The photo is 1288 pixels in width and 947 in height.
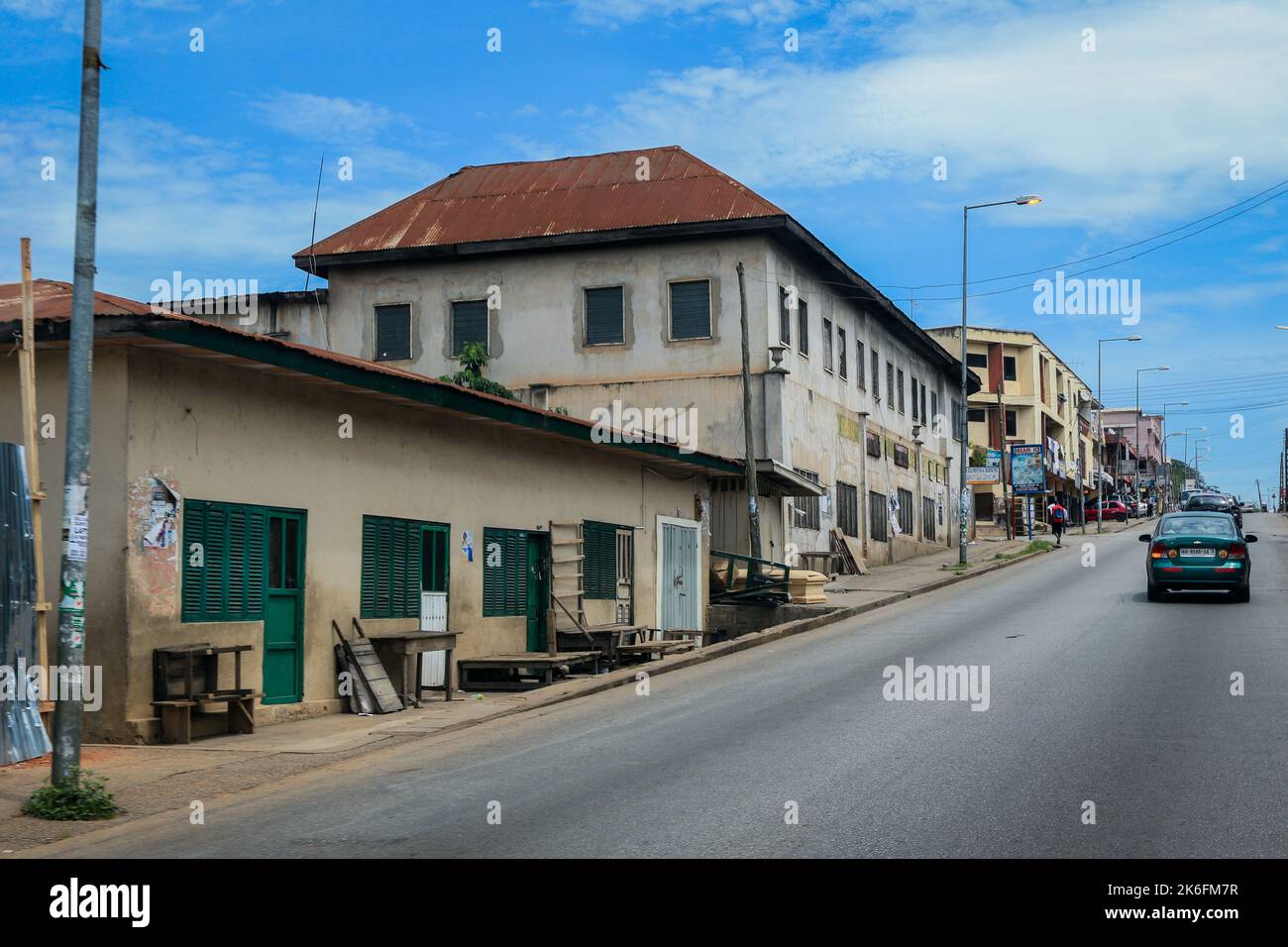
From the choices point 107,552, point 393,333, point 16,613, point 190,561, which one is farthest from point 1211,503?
point 16,613

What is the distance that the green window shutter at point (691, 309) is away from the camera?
1289 inches

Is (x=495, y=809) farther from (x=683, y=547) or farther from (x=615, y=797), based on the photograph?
(x=683, y=547)

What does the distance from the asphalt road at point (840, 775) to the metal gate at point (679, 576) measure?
8.11 meters

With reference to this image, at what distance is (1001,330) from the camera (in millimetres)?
80812

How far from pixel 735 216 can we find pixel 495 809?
24721 mm

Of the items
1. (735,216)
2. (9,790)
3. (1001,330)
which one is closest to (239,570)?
(9,790)

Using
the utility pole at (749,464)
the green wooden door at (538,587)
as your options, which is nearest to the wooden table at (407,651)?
the green wooden door at (538,587)

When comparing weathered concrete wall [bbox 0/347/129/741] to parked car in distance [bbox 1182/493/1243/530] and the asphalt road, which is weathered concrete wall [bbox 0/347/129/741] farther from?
parked car in distance [bbox 1182/493/1243/530]

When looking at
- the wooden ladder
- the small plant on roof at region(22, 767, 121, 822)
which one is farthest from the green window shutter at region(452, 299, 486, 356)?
the small plant on roof at region(22, 767, 121, 822)

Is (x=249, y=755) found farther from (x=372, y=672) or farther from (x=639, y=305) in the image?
(x=639, y=305)

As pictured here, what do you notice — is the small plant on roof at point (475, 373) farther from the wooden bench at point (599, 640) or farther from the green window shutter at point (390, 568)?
the green window shutter at point (390, 568)

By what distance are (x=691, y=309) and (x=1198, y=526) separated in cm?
1297

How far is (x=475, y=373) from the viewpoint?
1325 inches

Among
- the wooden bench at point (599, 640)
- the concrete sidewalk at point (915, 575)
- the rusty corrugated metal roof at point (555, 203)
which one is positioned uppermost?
the rusty corrugated metal roof at point (555, 203)
